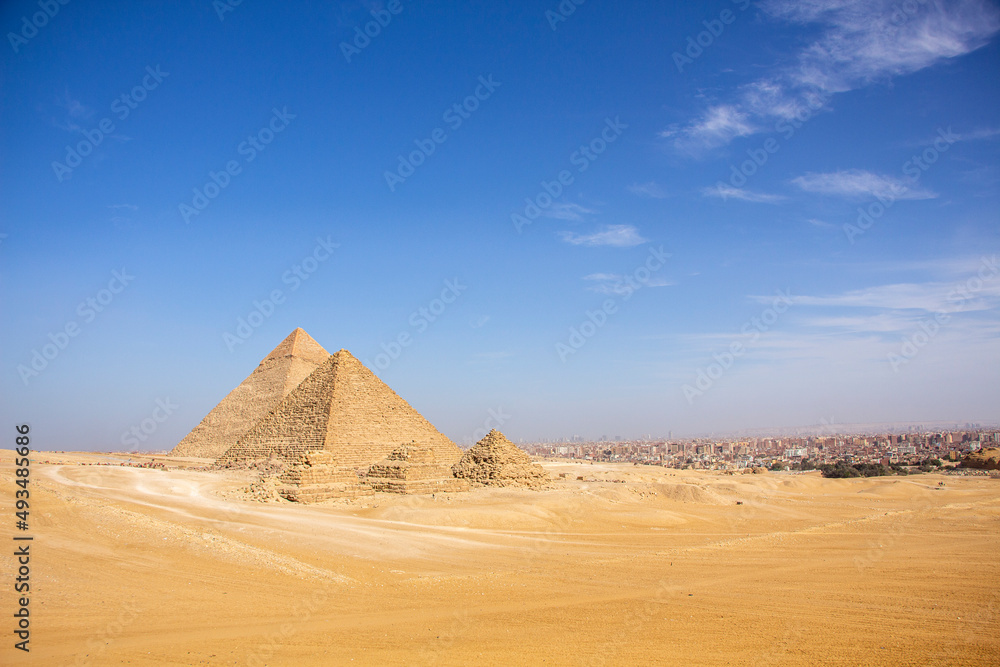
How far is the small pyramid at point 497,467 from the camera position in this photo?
2702 cm

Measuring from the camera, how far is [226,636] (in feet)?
21.5

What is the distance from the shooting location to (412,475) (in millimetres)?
24016

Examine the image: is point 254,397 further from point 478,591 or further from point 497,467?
point 478,591

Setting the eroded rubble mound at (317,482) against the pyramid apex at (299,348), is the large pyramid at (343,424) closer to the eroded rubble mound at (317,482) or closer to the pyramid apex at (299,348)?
the eroded rubble mound at (317,482)

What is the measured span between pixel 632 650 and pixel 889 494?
2713 cm

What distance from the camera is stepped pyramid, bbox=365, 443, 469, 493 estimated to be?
936 inches

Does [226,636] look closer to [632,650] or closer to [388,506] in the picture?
[632,650]

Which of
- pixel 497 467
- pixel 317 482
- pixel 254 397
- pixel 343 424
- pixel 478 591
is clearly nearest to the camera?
pixel 478 591

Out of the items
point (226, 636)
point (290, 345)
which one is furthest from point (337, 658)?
point (290, 345)

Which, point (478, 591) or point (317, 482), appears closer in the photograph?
point (478, 591)

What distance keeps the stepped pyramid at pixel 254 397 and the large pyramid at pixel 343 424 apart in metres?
10.9

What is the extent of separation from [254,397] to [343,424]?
20.0 metres

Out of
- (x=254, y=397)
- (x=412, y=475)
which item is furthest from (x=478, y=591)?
(x=254, y=397)

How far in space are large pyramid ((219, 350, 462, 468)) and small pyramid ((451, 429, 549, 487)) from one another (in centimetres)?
795
